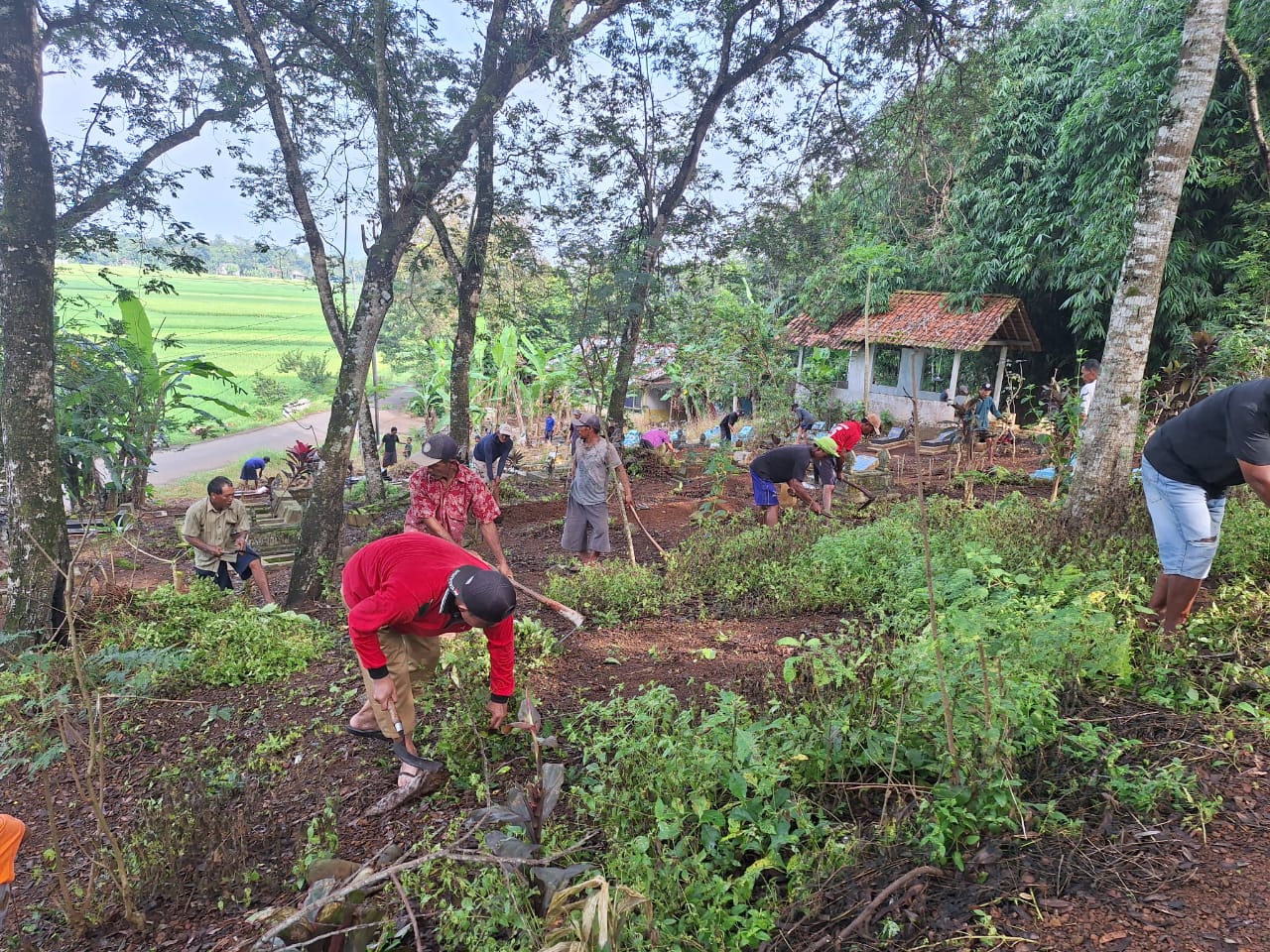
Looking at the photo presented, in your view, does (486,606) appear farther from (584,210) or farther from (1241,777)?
(584,210)

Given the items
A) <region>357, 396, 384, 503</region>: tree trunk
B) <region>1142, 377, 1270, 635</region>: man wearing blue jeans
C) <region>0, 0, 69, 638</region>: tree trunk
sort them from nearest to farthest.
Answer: <region>1142, 377, 1270, 635</region>: man wearing blue jeans < <region>0, 0, 69, 638</region>: tree trunk < <region>357, 396, 384, 503</region>: tree trunk

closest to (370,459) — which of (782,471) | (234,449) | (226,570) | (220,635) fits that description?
(226,570)

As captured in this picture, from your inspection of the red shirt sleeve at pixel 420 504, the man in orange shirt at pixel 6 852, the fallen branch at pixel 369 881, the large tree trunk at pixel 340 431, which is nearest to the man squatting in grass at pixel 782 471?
the red shirt sleeve at pixel 420 504

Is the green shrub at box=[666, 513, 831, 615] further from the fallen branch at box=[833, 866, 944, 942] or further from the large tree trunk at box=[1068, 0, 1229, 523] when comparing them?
the fallen branch at box=[833, 866, 944, 942]

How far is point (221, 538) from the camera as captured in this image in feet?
19.6

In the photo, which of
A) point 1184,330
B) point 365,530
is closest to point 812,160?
point 1184,330

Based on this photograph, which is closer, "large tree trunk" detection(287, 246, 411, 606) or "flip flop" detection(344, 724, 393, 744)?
"flip flop" detection(344, 724, 393, 744)

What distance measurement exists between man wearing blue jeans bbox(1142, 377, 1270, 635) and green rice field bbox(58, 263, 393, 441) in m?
11.3

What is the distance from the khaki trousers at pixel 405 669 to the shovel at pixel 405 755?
0.07ft

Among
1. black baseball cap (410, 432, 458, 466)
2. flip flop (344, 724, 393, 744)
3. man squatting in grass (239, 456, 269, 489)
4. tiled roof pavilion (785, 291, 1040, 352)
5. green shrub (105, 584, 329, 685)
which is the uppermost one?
tiled roof pavilion (785, 291, 1040, 352)

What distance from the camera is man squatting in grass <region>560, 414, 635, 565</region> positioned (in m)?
6.20

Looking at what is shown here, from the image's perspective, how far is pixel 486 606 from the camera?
2.78 m

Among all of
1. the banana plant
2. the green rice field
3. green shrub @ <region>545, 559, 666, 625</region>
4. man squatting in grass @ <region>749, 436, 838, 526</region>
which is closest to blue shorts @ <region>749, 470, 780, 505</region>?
man squatting in grass @ <region>749, 436, 838, 526</region>

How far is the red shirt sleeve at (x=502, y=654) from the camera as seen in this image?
3.10 m
